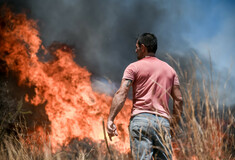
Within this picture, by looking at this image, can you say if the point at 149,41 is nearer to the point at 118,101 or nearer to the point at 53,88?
the point at 118,101

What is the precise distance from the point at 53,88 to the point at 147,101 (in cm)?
785

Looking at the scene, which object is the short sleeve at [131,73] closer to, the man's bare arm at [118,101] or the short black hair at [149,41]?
the man's bare arm at [118,101]

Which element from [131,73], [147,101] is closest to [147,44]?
[131,73]

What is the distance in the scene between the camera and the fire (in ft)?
30.5

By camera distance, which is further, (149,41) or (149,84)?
(149,41)

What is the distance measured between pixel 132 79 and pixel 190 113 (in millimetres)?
971

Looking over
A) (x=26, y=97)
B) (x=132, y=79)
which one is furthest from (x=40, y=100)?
(x=132, y=79)

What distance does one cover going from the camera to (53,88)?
9648 mm

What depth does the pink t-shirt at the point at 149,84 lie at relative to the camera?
2.45 m

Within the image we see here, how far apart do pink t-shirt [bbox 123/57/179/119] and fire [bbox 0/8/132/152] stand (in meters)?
6.59

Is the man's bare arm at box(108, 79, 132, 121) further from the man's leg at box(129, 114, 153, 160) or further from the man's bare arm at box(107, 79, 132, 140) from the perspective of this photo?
the man's leg at box(129, 114, 153, 160)

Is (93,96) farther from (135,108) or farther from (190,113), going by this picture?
(190,113)

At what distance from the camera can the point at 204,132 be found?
1622 millimetres

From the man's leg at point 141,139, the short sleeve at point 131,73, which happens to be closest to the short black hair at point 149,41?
the short sleeve at point 131,73
